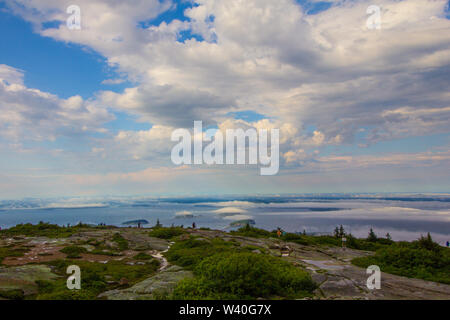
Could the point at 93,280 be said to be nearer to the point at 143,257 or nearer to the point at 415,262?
the point at 143,257

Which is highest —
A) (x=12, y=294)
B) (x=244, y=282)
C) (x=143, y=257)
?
(x=244, y=282)

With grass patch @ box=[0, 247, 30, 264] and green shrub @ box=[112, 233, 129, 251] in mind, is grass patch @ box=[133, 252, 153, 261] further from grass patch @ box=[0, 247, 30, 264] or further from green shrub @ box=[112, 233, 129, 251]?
grass patch @ box=[0, 247, 30, 264]

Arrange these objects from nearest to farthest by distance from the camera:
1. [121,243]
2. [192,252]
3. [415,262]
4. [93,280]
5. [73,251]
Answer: [93,280] → [415,262] → [192,252] → [73,251] → [121,243]

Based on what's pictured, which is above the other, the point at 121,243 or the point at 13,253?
the point at 13,253

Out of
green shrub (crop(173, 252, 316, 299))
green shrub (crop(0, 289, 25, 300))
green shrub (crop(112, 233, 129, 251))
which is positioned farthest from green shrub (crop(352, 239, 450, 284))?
green shrub (crop(112, 233, 129, 251))

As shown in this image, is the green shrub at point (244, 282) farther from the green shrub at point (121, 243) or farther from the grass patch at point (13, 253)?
the green shrub at point (121, 243)

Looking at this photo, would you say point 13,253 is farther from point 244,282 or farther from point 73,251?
point 244,282

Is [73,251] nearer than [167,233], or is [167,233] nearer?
[73,251]

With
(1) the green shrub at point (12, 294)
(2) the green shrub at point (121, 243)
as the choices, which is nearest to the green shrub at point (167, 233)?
(2) the green shrub at point (121, 243)

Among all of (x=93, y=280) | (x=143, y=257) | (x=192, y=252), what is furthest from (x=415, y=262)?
(x=143, y=257)

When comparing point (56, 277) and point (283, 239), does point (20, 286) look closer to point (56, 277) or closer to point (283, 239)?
point (56, 277)

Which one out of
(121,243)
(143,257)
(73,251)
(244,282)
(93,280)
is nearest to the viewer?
(244,282)
